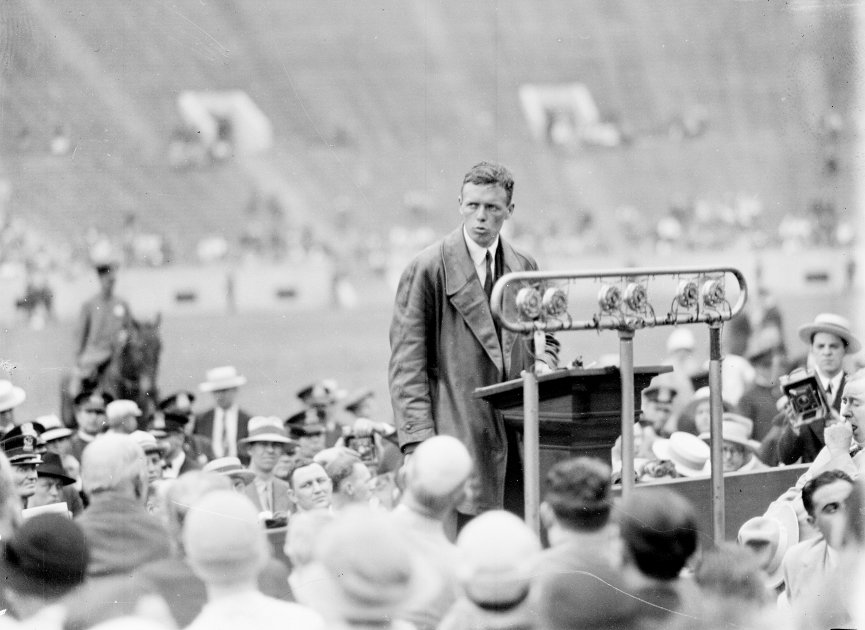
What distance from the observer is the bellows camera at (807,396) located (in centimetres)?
584

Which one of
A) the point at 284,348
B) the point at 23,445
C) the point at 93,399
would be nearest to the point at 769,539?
the point at 23,445

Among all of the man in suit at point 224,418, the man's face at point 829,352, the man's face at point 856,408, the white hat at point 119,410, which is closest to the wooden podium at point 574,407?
the man's face at point 856,408

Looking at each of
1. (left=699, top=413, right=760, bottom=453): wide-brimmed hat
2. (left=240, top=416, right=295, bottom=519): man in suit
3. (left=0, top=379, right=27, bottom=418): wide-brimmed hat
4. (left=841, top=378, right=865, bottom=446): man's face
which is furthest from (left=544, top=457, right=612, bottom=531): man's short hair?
(left=0, top=379, right=27, bottom=418): wide-brimmed hat

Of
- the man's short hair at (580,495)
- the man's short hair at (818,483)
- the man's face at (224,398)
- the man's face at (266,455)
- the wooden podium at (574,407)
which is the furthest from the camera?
the man's face at (224,398)

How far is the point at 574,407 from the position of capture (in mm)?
4000

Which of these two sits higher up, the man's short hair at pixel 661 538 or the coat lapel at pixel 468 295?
the coat lapel at pixel 468 295

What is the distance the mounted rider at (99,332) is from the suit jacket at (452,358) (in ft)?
17.6

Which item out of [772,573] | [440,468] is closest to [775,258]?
[772,573]

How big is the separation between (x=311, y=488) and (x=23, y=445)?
1502mm

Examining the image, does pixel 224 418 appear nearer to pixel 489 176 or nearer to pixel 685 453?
pixel 685 453

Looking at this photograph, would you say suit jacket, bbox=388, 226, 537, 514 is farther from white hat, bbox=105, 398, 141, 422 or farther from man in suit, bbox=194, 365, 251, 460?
man in suit, bbox=194, 365, 251, 460

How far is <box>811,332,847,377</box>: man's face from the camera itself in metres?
6.52

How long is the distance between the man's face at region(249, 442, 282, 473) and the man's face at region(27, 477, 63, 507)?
1.25 metres

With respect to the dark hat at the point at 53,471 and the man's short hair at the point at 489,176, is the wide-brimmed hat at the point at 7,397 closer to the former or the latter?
the dark hat at the point at 53,471
